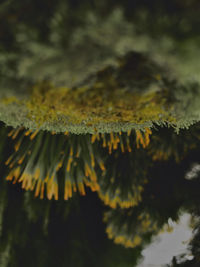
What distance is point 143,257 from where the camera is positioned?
2.09 ft

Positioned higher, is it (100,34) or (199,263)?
(100,34)

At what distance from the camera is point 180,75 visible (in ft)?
0.93

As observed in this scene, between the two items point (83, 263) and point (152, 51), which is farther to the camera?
point (83, 263)

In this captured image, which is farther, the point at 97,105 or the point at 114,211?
the point at 114,211

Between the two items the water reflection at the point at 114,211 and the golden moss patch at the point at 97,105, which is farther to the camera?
the water reflection at the point at 114,211

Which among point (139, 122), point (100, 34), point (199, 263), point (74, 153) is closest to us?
point (100, 34)

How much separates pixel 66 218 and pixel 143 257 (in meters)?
0.17

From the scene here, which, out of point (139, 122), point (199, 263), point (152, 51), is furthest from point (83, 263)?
point (152, 51)

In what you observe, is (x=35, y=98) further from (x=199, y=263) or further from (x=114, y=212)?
(x=199, y=263)

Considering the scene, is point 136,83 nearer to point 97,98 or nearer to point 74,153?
point 97,98

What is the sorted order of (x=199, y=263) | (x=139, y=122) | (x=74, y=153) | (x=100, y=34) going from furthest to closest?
(x=199, y=263) → (x=74, y=153) → (x=139, y=122) → (x=100, y=34)

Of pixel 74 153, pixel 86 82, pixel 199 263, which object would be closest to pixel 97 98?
pixel 86 82

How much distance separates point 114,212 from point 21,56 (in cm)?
42

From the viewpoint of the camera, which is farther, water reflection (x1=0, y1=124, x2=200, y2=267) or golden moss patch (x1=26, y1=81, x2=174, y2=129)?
water reflection (x1=0, y1=124, x2=200, y2=267)
